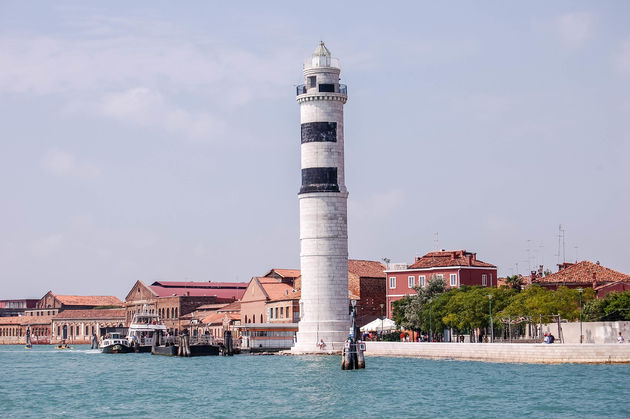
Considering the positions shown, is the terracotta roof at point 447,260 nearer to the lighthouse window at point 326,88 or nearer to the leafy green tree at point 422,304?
the leafy green tree at point 422,304

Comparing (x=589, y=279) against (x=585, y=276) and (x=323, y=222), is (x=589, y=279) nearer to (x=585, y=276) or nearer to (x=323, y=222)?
(x=585, y=276)

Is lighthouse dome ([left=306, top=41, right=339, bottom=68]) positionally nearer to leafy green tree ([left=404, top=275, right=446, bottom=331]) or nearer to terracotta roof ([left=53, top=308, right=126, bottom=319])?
leafy green tree ([left=404, top=275, right=446, bottom=331])

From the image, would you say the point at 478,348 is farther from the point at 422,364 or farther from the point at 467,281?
the point at 467,281

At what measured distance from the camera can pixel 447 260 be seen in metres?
67.7

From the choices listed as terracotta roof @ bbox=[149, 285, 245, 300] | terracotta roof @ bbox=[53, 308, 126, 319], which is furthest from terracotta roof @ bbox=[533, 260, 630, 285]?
terracotta roof @ bbox=[53, 308, 126, 319]

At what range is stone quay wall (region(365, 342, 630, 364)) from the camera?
41.3 meters

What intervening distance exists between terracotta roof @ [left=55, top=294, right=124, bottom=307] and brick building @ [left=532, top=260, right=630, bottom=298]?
7920 centimetres

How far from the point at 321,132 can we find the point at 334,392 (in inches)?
931

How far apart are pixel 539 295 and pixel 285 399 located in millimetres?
21974

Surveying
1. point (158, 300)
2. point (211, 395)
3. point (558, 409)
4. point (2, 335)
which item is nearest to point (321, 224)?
point (211, 395)

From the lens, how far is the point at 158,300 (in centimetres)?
10750

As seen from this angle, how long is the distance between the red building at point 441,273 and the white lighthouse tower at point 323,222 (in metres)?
10.9

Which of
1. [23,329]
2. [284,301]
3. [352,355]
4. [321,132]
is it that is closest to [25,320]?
[23,329]

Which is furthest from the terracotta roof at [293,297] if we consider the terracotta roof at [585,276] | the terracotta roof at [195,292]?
the terracotta roof at [195,292]
